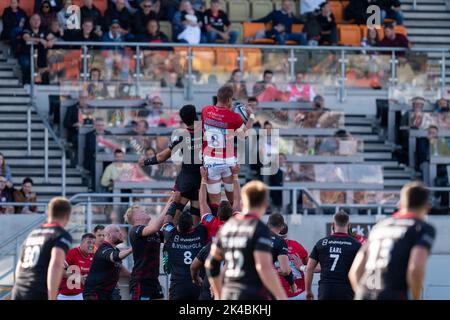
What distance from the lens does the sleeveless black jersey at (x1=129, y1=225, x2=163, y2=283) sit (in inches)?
778

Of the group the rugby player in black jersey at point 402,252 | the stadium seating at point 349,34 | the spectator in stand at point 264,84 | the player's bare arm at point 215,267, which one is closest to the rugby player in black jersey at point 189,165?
the player's bare arm at point 215,267

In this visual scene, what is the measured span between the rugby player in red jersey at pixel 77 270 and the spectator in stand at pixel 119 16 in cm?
983

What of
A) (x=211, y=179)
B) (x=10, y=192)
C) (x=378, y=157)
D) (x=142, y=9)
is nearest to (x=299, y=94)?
(x=378, y=157)

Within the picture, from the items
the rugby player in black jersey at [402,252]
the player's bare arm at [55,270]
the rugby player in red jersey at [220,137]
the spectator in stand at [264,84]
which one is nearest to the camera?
the rugby player in black jersey at [402,252]

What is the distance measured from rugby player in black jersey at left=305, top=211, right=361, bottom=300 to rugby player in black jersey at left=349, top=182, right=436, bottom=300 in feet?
12.8

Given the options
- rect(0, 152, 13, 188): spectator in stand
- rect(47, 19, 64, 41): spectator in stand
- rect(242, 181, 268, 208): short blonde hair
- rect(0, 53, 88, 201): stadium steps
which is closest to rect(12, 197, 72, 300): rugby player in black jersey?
rect(242, 181, 268, 208): short blonde hair

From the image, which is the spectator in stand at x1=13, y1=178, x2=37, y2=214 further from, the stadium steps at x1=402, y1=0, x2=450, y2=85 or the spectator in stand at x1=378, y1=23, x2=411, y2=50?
the stadium steps at x1=402, y1=0, x2=450, y2=85

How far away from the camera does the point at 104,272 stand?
1991 cm

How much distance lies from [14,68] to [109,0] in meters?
2.47

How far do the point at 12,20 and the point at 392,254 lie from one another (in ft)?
54.6

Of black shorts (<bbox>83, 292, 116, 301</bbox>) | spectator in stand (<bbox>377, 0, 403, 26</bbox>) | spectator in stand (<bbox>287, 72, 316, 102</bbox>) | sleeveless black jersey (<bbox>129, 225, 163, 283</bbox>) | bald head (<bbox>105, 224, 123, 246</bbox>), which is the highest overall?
spectator in stand (<bbox>377, 0, 403, 26</bbox>)

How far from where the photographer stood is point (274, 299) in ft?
51.1

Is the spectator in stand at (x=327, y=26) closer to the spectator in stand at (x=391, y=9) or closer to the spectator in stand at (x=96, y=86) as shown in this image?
the spectator in stand at (x=391, y=9)

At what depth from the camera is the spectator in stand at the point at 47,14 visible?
29.8 meters
